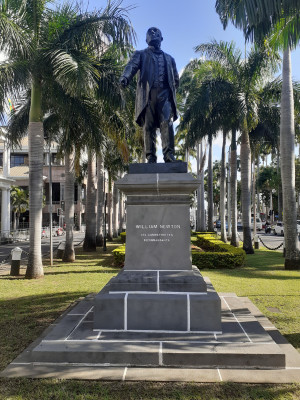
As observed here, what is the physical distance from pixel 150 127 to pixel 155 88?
67cm

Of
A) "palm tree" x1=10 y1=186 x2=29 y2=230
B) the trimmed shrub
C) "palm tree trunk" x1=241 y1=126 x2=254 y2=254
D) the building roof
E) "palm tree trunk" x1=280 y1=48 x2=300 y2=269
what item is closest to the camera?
"palm tree trunk" x1=280 y1=48 x2=300 y2=269

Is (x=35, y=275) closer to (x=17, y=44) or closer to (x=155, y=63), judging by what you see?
(x=17, y=44)

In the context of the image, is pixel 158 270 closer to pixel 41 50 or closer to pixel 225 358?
pixel 225 358

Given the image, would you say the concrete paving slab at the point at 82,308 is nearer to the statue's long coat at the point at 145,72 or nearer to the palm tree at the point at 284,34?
the statue's long coat at the point at 145,72

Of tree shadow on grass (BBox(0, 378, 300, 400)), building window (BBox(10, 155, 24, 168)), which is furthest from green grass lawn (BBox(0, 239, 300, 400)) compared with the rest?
building window (BBox(10, 155, 24, 168))

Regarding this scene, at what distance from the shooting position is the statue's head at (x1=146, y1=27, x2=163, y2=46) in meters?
5.85

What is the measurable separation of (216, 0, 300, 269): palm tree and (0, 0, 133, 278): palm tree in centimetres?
322

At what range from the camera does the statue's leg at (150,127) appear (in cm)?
589

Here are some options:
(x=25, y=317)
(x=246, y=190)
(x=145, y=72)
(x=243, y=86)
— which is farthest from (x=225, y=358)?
(x=243, y=86)

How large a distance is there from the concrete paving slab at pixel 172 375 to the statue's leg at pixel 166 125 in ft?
10.7

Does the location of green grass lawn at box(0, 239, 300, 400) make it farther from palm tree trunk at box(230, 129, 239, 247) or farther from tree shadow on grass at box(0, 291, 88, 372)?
palm tree trunk at box(230, 129, 239, 247)

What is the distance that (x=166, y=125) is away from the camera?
5.82 metres

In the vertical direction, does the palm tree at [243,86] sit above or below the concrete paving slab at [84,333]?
above

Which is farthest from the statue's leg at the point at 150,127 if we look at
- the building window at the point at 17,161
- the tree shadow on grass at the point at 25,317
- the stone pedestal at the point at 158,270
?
the building window at the point at 17,161
